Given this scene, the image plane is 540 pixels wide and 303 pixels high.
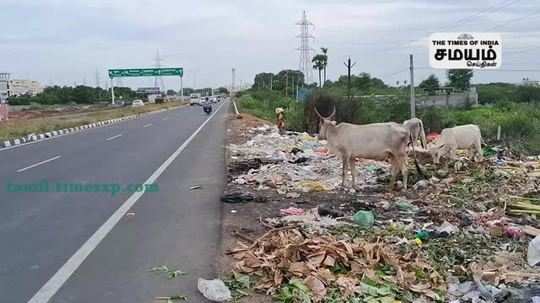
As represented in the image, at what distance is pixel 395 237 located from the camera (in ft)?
22.5

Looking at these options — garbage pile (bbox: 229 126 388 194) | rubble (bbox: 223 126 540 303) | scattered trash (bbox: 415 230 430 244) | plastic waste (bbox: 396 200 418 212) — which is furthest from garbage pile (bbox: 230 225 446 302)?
garbage pile (bbox: 229 126 388 194)

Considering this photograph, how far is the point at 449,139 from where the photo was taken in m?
12.9

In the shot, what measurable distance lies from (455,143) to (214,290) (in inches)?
363

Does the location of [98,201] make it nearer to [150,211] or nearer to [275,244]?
[150,211]

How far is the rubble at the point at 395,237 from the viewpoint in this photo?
17.1 feet

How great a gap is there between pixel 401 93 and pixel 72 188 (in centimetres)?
2107

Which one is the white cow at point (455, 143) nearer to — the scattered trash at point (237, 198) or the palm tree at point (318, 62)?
the scattered trash at point (237, 198)

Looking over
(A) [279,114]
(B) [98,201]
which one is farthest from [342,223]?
(A) [279,114]

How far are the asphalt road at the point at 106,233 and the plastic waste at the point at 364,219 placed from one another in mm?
1807

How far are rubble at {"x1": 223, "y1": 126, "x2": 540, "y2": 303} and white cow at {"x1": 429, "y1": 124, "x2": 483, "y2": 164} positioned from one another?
68cm

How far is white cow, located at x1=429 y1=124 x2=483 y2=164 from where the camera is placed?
1281 cm

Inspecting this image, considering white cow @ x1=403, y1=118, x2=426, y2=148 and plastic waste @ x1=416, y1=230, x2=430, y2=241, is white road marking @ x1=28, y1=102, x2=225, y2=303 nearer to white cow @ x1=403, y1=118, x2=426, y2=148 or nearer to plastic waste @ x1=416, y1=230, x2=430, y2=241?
plastic waste @ x1=416, y1=230, x2=430, y2=241

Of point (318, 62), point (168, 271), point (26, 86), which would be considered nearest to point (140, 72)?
point (318, 62)

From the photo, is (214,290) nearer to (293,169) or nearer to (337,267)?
(337,267)
